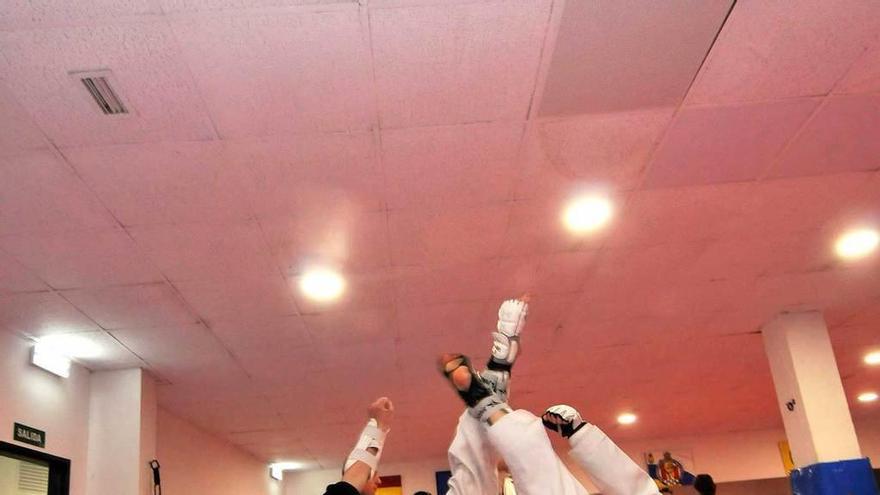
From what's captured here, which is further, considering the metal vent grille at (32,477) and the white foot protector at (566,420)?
the metal vent grille at (32,477)

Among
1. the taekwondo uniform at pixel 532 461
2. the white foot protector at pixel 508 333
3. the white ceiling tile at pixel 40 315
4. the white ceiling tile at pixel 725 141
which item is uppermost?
the white ceiling tile at pixel 40 315

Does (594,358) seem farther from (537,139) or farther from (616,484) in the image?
(616,484)

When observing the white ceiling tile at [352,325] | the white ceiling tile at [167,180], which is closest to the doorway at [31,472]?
the white ceiling tile at [352,325]

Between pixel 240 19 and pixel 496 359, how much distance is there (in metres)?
1.81

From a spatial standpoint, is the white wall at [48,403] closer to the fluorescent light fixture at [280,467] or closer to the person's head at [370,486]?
the person's head at [370,486]

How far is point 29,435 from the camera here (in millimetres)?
6258

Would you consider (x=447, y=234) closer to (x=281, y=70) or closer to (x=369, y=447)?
(x=281, y=70)

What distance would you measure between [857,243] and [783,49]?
10.0 ft

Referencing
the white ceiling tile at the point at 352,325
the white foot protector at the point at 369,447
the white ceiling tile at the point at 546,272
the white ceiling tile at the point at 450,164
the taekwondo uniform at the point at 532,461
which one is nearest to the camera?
the taekwondo uniform at the point at 532,461

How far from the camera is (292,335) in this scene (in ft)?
22.5

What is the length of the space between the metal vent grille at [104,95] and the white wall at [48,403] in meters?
3.34

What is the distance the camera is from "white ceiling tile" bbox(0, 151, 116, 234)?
399 centimetres

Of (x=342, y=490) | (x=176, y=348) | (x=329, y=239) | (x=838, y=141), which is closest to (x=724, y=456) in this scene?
(x=176, y=348)

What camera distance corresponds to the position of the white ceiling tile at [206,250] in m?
4.82
